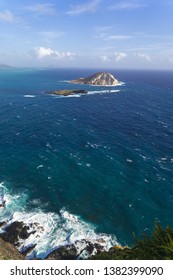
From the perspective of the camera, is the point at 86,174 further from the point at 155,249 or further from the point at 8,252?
the point at 155,249

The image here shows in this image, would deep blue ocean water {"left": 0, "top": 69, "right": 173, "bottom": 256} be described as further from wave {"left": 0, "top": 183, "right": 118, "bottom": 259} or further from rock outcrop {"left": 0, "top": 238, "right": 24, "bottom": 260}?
rock outcrop {"left": 0, "top": 238, "right": 24, "bottom": 260}

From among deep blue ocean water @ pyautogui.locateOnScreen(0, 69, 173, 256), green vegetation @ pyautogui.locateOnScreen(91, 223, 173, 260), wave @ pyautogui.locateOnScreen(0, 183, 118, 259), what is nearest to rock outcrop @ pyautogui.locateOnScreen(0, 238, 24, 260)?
wave @ pyautogui.locateOnScreen(0, 183, 118, 259)

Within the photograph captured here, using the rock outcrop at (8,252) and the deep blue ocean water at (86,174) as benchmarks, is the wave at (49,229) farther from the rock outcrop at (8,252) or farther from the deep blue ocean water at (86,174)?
the rock outcrop at (8,252)

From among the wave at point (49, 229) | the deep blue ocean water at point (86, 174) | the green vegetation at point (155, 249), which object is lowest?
the wave at point (49, 229)

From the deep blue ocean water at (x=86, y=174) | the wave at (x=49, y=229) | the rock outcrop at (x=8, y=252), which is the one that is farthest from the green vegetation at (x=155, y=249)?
the deep blue ocean water at (x=86, y=174)

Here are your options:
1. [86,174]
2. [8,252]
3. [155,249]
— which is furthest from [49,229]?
[155,249]

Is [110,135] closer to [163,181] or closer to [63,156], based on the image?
[63,156]

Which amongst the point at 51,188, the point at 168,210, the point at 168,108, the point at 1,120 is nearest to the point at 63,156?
the point at 51,188
